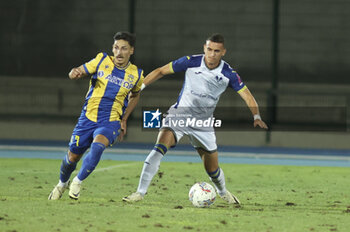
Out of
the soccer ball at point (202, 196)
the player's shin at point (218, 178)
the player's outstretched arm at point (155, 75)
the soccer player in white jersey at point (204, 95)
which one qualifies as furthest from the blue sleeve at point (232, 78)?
the soccer ball at point (202, 196)

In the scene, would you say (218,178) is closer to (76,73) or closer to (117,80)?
(117,80)

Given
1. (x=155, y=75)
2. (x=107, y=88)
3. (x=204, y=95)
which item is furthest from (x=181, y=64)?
(x=107, y=88)

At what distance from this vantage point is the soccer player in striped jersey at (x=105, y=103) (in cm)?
770

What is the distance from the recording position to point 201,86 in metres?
7.73

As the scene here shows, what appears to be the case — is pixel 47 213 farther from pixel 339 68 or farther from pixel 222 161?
pixel 339 68

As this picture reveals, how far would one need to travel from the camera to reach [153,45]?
59.4 feet

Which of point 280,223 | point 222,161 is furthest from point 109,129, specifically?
point 222,161

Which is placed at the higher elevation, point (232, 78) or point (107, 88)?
point (232, 78)

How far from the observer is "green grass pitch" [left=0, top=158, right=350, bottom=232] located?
629cm

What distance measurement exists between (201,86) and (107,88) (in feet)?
3.27

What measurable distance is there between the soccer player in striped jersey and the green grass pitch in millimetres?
489

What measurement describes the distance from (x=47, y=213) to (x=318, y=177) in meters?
5.57

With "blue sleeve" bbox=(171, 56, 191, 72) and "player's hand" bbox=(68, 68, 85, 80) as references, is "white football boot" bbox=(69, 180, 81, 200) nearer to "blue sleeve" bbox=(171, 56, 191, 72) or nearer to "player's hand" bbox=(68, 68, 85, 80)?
"player's hand" bbox=(68, 68, 85, 80)

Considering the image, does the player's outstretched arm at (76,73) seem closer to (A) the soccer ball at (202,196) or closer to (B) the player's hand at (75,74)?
(B) the player's hand at (75,74)
